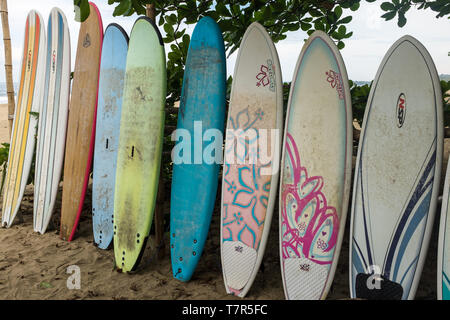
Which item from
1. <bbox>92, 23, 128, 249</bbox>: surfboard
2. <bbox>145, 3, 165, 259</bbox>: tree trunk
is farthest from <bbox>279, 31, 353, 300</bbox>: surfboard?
<bbox>92, 23, 128, 249</bbox>: surfboard

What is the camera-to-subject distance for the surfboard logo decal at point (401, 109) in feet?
6.46

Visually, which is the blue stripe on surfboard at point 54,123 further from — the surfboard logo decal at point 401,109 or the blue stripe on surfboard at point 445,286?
the blue stripe on surfboard at point 445,286

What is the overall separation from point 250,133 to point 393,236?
968 millimetres

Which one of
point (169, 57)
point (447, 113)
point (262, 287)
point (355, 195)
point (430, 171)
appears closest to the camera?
point (430, 171)

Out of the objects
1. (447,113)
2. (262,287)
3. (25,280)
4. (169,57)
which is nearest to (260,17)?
(169,57)

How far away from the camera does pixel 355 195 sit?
2.08m

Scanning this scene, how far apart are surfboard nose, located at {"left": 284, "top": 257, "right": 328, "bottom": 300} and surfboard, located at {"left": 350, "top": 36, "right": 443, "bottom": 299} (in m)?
0.17

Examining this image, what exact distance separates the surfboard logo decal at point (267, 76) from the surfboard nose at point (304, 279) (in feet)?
3.36

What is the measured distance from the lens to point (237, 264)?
7.36 ft

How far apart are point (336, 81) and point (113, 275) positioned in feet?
5.99

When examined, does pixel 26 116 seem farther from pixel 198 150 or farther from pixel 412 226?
pixel 412 226

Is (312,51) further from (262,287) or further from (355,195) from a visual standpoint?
(262,287)

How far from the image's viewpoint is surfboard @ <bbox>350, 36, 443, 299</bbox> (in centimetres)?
188

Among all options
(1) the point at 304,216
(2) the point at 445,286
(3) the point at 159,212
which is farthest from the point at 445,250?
(3) the point at 159,212
